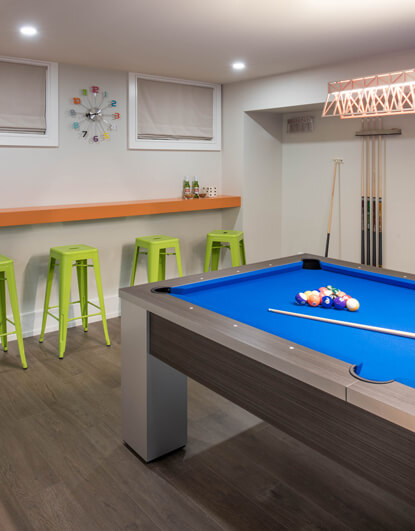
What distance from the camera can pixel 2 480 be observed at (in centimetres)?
236

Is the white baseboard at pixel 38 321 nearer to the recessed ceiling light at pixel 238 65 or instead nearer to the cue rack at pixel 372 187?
the recessed ceiling light at pixel 238 65

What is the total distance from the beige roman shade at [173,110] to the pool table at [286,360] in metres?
2.52

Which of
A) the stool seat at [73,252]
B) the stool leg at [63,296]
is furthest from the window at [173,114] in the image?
the stool leg at [63,296]

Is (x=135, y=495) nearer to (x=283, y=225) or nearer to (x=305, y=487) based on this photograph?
(x=305, y=487)

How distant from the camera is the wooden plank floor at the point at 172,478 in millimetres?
2096

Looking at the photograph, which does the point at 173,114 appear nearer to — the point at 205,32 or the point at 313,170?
the point at 313,170

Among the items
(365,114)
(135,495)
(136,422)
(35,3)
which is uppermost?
(35,3)

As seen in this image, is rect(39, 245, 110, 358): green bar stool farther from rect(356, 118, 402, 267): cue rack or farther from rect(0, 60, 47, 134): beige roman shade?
rect(356, 118, 402, 267): cue rack

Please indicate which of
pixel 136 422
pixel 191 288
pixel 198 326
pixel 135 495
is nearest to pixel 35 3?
pixel 191 288

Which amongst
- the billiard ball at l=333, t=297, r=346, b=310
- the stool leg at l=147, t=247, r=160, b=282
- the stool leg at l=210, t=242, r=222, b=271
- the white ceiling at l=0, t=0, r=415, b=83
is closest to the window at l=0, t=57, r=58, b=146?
the white ceiling at l=0, t=0, r=415, b=83

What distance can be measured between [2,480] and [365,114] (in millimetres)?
2694

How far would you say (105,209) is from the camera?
176 inches

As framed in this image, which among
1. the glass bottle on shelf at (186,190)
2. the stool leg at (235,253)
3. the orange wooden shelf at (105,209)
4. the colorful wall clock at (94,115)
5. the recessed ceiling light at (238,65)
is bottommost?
the stool leg at (235,253)

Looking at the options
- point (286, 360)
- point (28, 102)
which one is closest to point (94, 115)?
point (28, 102)
